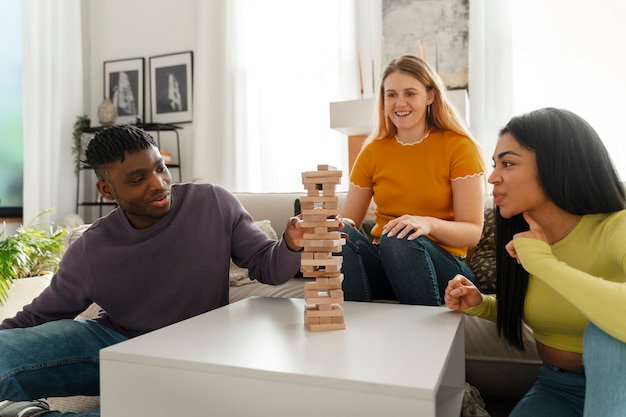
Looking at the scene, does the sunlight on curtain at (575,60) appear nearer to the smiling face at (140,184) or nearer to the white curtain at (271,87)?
the white curtain at (271,87)

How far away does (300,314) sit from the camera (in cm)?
119

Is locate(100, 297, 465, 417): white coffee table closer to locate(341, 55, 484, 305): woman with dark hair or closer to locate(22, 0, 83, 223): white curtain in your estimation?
locate(341, 55, 484, 305): woman with dark hair

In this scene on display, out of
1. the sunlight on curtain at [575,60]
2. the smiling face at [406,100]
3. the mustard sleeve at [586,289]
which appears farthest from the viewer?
the sunlight on curtain at [575,60]

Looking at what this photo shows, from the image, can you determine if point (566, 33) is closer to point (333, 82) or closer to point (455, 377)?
point (333, 82)

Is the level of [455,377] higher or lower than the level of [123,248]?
lower

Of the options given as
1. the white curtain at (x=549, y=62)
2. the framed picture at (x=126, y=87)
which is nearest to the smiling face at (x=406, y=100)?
the white curtain at (x=549, y=62)

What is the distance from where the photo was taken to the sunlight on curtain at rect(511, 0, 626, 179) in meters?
3.11

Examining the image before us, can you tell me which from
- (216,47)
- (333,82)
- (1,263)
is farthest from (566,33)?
(1,263)

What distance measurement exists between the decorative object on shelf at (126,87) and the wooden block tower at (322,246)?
3.80m

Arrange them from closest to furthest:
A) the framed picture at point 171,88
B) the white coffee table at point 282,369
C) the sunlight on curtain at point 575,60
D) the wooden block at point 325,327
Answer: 1. the white coffee table at point 282,369
2. the wooden block at point 325,327
3. the sunlight on curtain at point 575,60
4. the framed picture at point 171,88

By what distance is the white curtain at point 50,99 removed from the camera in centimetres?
407

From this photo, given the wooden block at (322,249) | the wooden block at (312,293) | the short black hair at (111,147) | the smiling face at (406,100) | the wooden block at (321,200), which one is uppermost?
the smiling face at (406,100)

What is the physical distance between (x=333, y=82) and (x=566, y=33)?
5.03 ft

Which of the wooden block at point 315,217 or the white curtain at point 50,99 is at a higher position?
the white curtain at point 50,99
